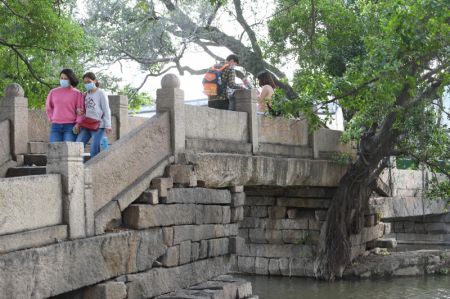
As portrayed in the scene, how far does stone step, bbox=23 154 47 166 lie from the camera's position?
1084cm

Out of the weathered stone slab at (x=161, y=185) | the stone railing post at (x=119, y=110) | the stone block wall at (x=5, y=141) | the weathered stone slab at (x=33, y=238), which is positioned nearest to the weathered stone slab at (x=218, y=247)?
the weathered stone slab at (x=161, y=185)

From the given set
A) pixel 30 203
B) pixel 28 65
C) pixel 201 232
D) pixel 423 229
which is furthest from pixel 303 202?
pixel 30 203

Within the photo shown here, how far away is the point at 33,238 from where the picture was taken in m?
7.42

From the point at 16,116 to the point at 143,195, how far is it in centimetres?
260

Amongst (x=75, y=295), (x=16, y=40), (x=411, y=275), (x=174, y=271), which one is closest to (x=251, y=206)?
(x=411, y=275)

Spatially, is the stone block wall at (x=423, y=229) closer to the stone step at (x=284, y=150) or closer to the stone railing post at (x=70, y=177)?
the stone step at (x=284, y=150)

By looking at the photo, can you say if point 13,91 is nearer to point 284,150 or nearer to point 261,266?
point 284,150

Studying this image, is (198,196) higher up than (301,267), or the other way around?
(198,196)

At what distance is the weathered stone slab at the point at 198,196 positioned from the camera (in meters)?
10.0

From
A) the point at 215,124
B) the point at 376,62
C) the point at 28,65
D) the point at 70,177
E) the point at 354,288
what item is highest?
the point at 28,65

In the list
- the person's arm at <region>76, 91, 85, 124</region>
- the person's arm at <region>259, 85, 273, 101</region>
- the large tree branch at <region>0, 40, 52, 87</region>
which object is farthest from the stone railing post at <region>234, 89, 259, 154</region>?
the large tree branch at <region>0, 40, 52, 87</region>

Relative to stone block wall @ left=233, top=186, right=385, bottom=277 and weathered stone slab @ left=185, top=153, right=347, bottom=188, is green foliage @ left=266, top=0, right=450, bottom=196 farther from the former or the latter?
stone block wall @ left=233, top=186, right=385, bottom=277

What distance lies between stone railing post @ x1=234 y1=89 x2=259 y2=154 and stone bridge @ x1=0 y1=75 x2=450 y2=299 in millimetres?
18

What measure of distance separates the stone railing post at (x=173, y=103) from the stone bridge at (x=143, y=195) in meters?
0.01
